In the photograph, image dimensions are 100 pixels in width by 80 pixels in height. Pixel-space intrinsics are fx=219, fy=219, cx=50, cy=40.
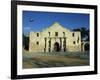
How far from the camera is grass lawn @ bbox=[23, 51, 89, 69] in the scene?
192cm

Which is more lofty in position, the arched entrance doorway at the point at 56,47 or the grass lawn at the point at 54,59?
the arched entrance doorway at the point at 56,47

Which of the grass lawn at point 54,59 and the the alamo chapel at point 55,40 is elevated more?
the the alamo chapel at point 55,40

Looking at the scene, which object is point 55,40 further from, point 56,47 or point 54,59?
point 54,59

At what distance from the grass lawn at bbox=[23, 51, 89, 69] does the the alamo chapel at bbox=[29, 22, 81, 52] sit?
44 mm

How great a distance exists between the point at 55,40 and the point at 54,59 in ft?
0.57

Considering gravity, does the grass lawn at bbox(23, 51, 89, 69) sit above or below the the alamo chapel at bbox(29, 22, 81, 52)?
A: below

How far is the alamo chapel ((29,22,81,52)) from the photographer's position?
1.94m

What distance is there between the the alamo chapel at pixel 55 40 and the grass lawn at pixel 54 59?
44 millimetres

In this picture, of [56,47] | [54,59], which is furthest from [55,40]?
[54,59]

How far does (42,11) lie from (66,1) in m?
0.26

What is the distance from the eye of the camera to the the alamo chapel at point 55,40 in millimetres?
1940

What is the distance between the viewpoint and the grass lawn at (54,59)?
1.92 metres

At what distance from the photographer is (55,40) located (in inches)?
78.8

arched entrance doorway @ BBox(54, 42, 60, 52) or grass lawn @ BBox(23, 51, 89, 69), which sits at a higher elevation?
arched entrance doorway @ BBox(54, 42, 60, 52)
